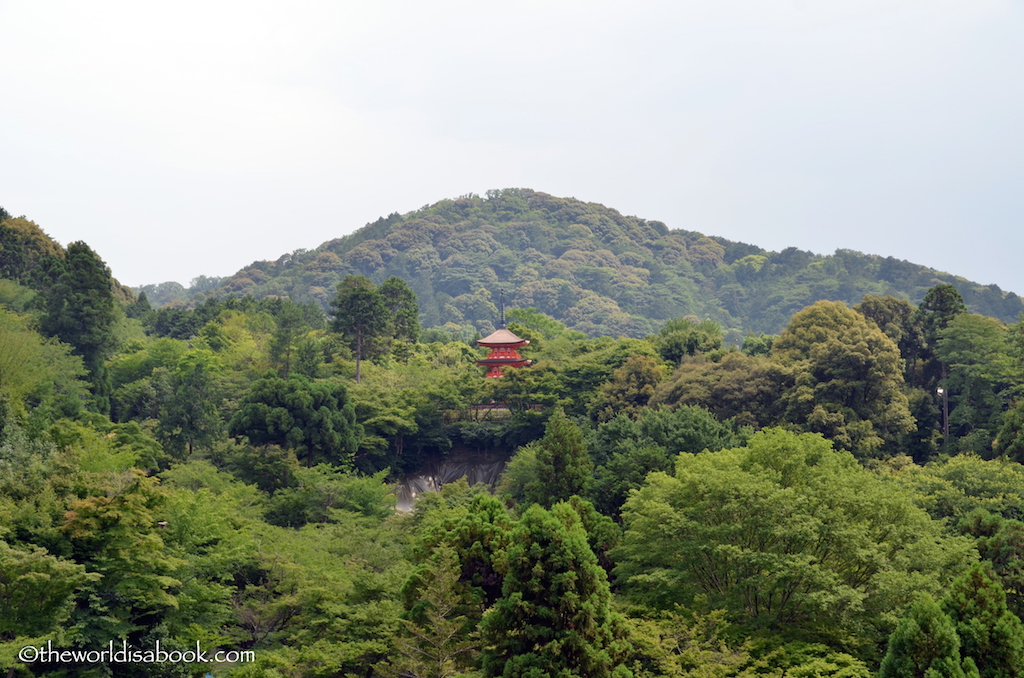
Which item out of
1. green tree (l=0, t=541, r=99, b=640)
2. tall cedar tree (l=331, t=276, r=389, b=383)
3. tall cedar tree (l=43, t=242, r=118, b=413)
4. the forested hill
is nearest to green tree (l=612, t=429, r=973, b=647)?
green tree (l=0, t=541, r=99, b=640)

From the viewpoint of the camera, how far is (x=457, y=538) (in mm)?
17891

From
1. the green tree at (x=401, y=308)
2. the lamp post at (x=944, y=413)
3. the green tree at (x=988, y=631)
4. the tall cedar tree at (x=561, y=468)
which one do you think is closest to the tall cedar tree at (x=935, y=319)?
the lamp post at (x=944, y=413)

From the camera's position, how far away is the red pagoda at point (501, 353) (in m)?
42.8

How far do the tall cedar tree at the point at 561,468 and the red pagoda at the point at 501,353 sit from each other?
16626 millimetres

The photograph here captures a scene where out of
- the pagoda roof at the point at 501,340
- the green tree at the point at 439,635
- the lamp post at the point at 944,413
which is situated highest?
the pagoda roof at the point at 501,340

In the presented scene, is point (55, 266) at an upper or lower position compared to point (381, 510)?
upper

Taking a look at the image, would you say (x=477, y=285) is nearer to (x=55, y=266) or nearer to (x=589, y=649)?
(x=55, y=266)

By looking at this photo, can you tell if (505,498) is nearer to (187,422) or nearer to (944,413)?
(187,422)

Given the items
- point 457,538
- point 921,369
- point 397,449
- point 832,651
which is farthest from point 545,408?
point 832,651

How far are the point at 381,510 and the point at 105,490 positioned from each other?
1056 centimetres

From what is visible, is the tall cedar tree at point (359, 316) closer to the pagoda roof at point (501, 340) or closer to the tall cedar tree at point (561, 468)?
the pagoda roof at point (501, 340)

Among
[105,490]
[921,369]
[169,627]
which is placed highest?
[921,369]

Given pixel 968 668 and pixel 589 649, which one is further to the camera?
pixel 589 649

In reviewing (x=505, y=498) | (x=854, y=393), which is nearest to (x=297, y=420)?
(x=505, y=498)
